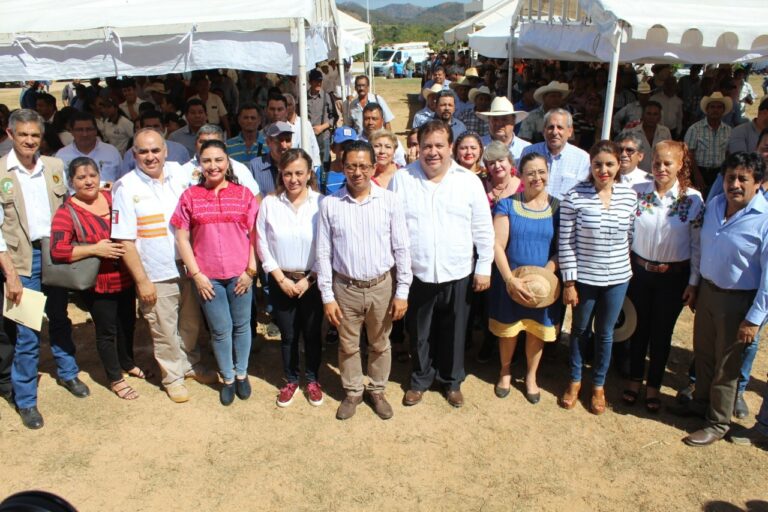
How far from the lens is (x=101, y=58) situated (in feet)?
14.7

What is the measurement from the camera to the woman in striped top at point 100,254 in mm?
3570

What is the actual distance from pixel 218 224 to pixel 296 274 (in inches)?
22.7

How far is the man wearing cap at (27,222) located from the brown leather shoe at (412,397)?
2440mm

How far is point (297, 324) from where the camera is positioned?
387cm

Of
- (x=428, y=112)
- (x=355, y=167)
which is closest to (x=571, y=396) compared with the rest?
(x=355, y=167)

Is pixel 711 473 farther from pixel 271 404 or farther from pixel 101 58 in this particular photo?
pixel 101 58

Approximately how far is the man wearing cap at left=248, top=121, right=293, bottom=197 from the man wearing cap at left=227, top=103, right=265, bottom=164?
375 millimetres

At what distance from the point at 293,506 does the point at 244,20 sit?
3.34 m

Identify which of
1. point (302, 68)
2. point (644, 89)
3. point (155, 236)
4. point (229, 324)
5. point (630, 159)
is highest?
point (644, 89)

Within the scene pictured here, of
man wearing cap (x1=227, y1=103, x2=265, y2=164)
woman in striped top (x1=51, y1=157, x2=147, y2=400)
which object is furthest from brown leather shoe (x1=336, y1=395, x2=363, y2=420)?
man wearing cap (x1=227, y1=103, x2=265, y2=164)

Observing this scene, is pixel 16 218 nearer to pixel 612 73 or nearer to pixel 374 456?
pixel 374 456

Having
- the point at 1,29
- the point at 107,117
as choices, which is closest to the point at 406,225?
the point at 1,29

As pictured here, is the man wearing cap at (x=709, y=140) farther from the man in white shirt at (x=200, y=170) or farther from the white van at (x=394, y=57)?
the white van at (x=394, y=57)

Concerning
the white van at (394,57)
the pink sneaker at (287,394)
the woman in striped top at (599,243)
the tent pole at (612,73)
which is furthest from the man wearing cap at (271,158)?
the white van at (394,57)
